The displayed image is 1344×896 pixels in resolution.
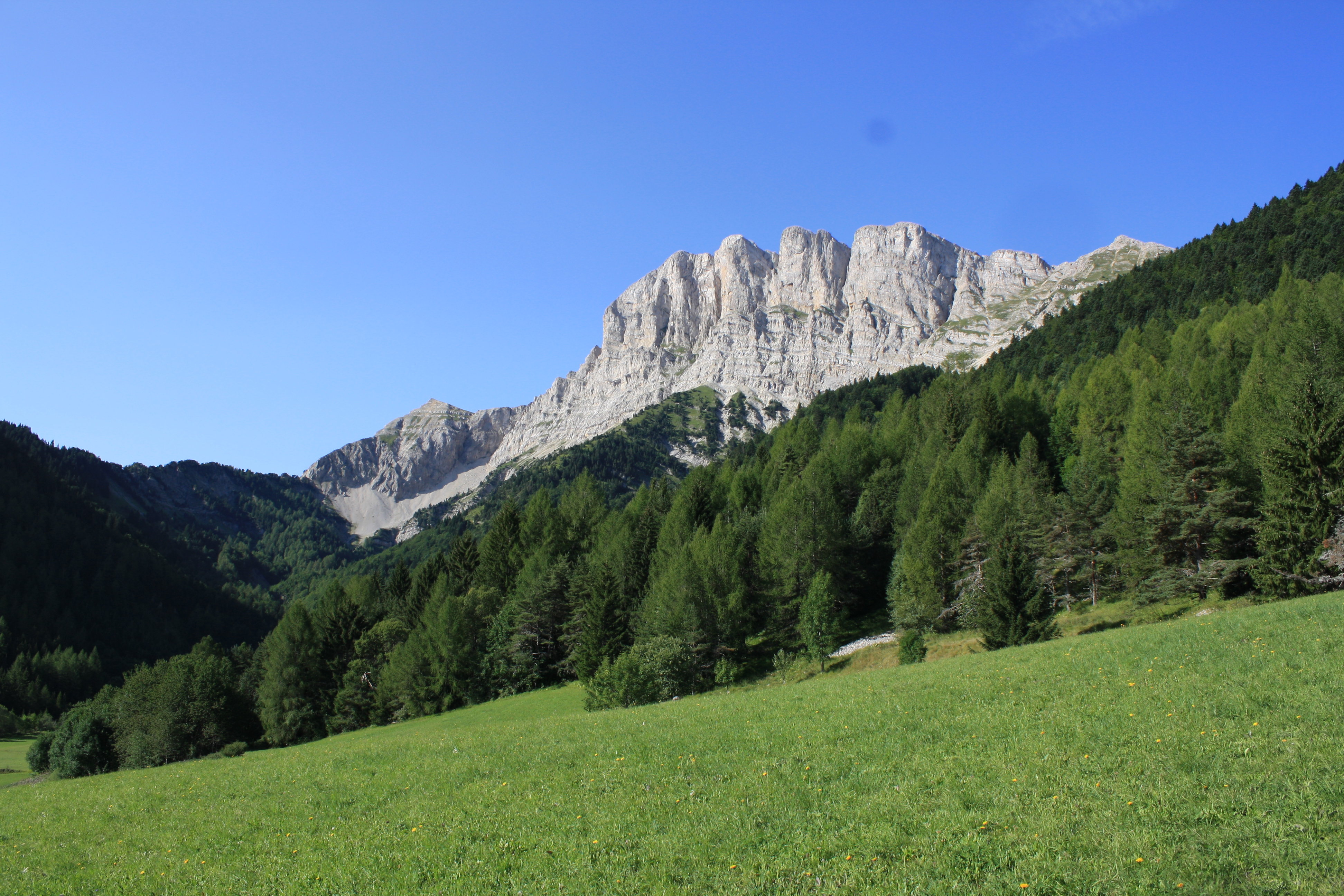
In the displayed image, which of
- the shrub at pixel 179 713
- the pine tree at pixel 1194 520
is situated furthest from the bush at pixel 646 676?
the shrub at pixel 179 713

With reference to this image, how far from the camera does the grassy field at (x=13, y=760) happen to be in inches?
2221

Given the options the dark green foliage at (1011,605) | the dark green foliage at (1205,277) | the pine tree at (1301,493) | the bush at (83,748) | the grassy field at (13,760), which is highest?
the dark green foliage at (1205,277)

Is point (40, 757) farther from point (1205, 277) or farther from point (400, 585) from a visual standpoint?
point (1205, 277)

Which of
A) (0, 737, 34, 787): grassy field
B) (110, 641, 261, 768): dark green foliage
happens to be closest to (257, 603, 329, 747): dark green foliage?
(110, 641, 261, 768): dark green foliage

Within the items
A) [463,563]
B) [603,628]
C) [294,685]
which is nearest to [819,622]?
[603,628]

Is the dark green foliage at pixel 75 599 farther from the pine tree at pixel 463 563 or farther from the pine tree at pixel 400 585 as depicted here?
the pine tree at pixel 463 563

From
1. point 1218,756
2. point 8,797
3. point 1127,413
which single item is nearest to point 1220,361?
point 1127,413

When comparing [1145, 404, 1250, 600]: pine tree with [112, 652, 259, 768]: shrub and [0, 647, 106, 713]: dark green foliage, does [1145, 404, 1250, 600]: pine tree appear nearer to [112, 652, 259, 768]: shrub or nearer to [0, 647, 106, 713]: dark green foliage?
[112, 652, 259, 768]: shrub

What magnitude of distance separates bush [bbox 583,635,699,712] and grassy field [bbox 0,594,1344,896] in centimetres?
2047

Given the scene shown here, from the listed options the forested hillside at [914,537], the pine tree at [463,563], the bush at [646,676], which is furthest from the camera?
the pine tree at [463,563]

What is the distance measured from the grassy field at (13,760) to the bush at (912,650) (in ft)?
186

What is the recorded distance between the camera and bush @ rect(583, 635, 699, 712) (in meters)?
43.1

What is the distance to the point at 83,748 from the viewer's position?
57469 mm

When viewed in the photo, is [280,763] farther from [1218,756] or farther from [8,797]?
[1218,756]
